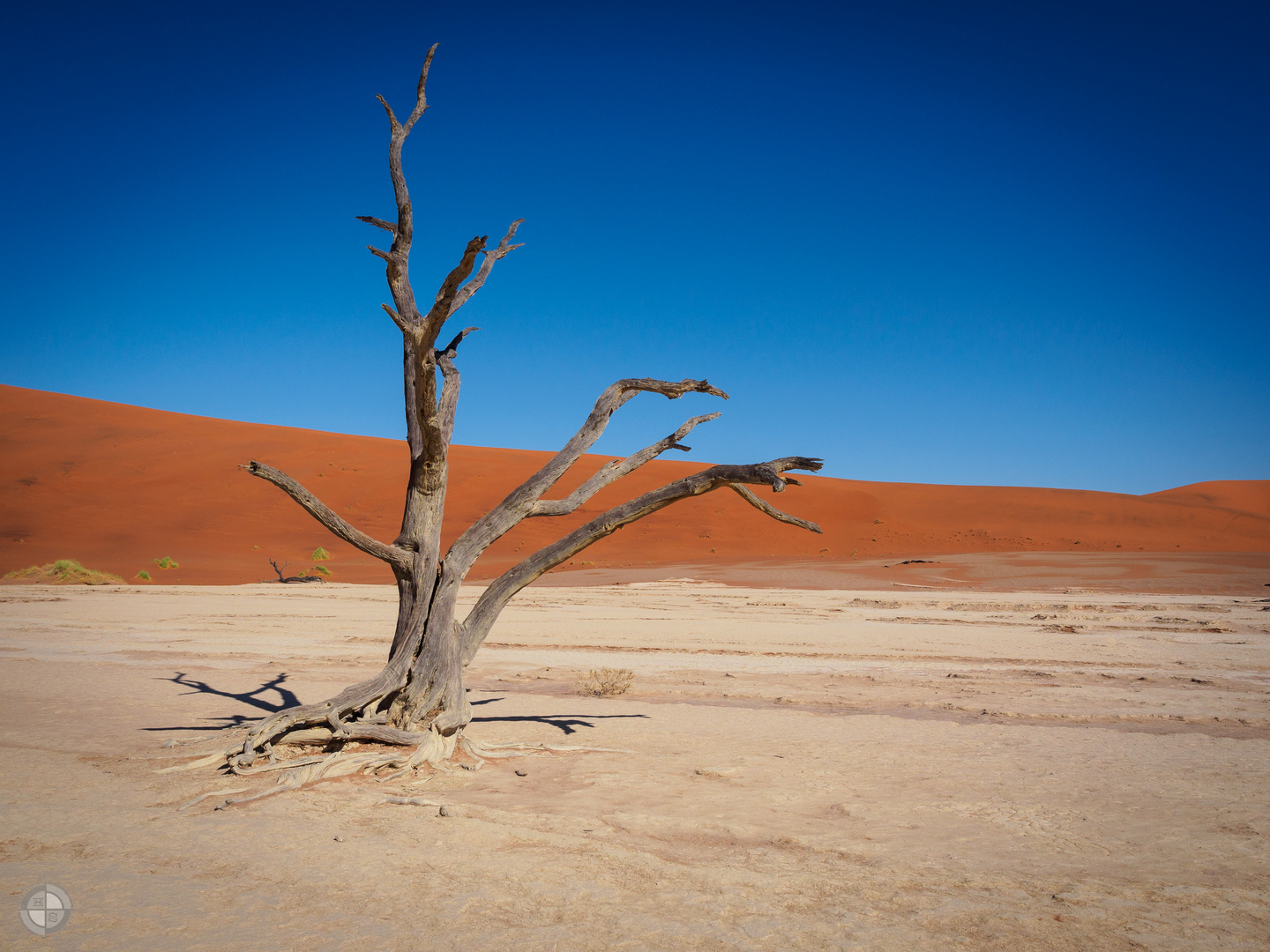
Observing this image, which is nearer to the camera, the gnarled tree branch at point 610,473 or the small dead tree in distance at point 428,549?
the small dead tree in distance at point 428,549

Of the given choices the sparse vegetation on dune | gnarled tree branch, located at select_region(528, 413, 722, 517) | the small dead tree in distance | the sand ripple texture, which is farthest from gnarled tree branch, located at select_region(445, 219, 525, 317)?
the sparse vegetation on dune

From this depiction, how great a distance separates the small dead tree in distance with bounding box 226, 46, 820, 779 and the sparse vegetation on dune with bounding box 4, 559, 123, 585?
69.5 ft

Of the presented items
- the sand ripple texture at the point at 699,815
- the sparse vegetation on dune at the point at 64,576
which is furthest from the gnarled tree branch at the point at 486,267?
the sparse vegetation on dune at the point at 64,576

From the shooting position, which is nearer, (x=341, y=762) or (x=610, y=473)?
(x=341, y=762)

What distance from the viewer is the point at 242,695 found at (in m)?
8.38

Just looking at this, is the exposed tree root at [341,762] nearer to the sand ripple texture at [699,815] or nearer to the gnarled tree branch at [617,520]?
the sand ripple texture at [699,815]

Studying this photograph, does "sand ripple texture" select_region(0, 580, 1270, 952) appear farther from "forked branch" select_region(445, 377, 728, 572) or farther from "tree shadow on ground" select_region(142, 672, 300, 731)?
"forked branch" select_region(445, 377, 728, 572)

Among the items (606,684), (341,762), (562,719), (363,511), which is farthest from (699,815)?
(363,511)

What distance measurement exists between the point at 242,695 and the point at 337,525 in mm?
3945

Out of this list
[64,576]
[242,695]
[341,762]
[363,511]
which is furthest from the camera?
[363,511]

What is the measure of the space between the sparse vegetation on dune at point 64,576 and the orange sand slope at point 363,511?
205 centimetres

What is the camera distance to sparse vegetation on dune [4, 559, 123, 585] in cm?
2250

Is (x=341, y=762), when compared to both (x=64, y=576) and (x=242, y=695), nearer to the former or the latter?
(x=242, y=695)

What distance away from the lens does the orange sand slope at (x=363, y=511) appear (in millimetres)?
31109
